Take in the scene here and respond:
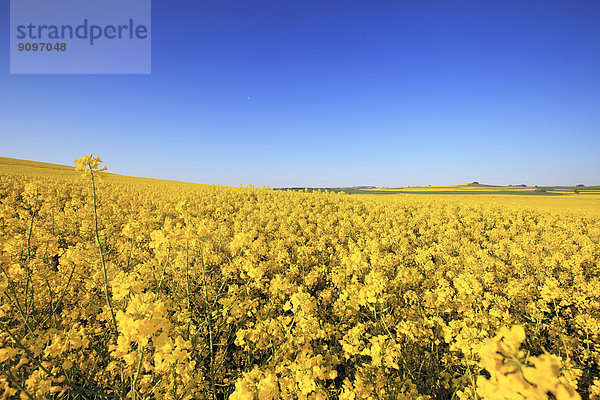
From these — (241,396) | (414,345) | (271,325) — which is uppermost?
(241,396)

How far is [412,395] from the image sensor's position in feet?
6.97

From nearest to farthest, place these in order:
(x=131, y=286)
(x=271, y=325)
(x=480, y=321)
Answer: (x=131, y=286)
(x=271, y=325)
(x=480, y=321)

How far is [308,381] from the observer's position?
171 centimetres

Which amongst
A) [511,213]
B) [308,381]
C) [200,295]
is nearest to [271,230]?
[200,295]

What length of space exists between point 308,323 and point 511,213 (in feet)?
54.0

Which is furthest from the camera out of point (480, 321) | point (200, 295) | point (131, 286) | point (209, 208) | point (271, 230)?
point (209, 208)

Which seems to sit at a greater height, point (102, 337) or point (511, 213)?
point (511, 213)

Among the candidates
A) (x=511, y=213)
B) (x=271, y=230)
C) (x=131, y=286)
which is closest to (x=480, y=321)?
(x=131, y=286)

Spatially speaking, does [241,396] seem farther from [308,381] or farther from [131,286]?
[131,286]

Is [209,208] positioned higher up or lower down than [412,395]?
higher up

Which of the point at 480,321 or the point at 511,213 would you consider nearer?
the point at 480,321

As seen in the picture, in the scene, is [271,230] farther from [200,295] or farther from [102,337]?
[102,337]

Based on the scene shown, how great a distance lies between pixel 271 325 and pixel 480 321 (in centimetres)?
264

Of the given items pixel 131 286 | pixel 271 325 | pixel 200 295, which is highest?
pixel 131 286
